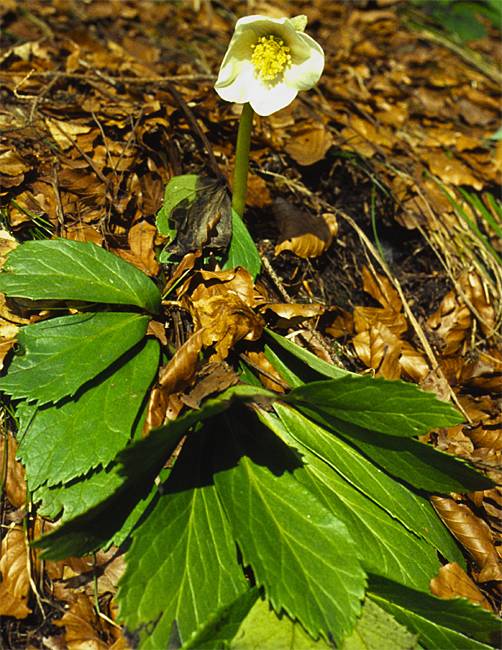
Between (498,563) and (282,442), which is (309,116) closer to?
(282,442)

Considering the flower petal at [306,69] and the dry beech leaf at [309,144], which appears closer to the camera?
the flower petal at [306,69]

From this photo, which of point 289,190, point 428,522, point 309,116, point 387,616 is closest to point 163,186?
point 289,190

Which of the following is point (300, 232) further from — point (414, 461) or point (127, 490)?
point (127, 490)

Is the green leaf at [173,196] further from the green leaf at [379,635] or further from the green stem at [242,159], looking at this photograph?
the green leaf at [379,635]

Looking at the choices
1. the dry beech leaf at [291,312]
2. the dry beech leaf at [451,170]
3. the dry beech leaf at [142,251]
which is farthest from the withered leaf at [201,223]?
the dry beech leaf at [451,170]

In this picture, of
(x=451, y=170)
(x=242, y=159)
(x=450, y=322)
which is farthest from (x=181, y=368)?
(x=451, y=170)

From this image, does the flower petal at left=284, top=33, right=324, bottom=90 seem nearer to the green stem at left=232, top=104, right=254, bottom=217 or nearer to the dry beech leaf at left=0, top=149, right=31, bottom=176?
the green stem at left=232, top=104, right=254, bottom=217

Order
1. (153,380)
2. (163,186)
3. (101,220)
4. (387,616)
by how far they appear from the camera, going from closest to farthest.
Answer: (387,616), (153,380), (101,220), (163,186)
